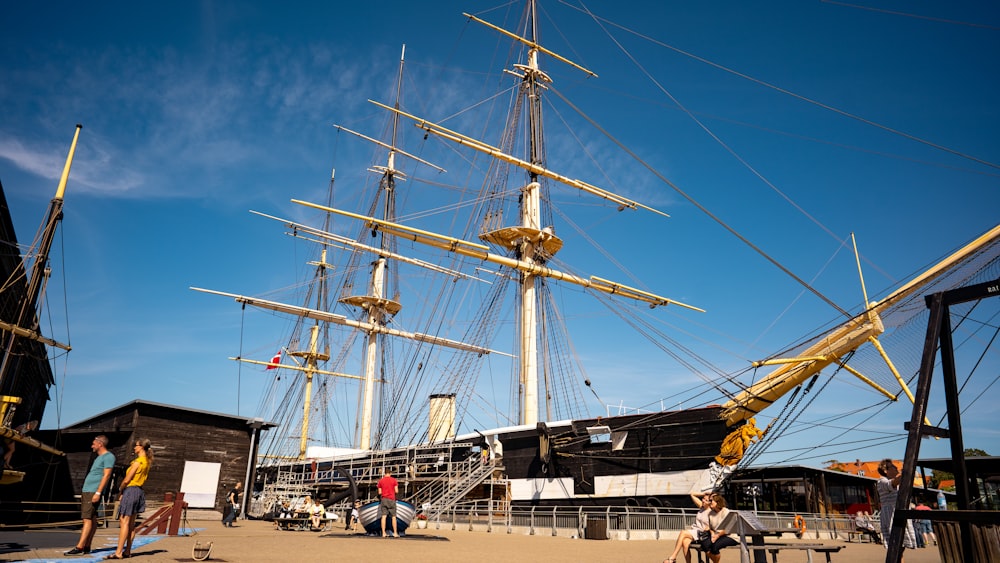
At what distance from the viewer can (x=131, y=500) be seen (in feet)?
23.4

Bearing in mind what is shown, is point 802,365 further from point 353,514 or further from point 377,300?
point 377,300

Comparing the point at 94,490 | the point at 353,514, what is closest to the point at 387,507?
the point at 94,490

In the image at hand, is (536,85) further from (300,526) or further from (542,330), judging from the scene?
(300,526)

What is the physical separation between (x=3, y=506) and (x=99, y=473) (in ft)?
35.6

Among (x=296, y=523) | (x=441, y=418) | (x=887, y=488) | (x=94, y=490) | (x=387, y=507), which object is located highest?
(x=441, y=418)

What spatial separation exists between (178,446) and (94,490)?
1613cm

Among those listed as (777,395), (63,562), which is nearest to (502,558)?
(63,562)

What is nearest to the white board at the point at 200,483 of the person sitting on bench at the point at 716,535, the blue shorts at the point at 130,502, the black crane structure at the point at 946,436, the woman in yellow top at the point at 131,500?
the woman in yellow top at the point at 131,500

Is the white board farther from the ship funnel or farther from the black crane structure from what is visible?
the black crane structure

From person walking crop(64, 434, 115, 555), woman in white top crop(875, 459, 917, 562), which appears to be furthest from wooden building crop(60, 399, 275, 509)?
woman in white top crop(875, 459, 917, 562)

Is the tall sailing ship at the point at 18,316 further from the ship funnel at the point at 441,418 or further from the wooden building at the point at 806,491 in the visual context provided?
the wooden building at the point at 806,491

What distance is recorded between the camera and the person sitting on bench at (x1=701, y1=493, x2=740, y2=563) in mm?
7535

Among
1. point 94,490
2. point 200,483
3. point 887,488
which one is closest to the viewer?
point 94,490

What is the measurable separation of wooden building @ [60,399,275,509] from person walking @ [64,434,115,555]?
15083mm
